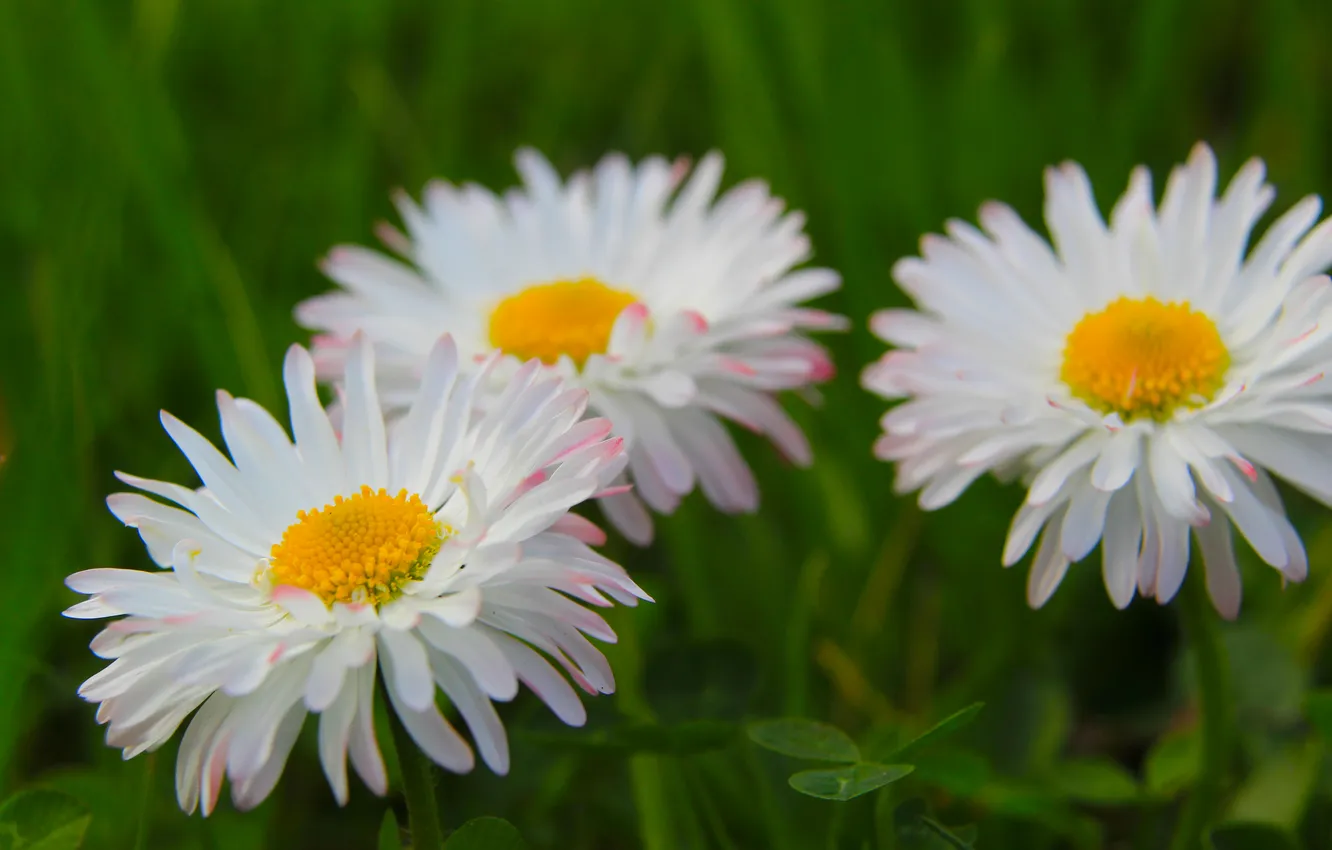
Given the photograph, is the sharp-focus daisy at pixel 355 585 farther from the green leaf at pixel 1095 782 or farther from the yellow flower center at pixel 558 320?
the green leaf at pixel 1095 782

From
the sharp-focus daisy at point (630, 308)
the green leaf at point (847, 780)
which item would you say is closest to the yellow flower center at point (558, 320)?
the sharp-focus daisy at point (630, 308)

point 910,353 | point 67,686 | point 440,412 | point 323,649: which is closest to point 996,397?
point 910,353

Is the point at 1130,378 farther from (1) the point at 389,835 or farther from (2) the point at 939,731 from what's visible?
(1) the point at 389,835

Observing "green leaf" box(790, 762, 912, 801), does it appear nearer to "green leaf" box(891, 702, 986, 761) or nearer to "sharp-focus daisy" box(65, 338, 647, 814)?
"green leaf" box(891, 702, 986, 761)

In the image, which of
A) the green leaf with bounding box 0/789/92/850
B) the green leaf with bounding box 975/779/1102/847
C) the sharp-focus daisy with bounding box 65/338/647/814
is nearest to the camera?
the sharp-focus daisy with bounding box 65/338/647/814

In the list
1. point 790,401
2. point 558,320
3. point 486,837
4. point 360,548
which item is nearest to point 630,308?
point 558,320

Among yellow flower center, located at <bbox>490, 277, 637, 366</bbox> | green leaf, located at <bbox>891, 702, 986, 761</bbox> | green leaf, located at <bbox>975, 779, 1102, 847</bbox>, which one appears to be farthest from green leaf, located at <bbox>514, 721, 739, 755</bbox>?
yellow flower center, located at <bbox>490, 277, 637, 366</bbox>
